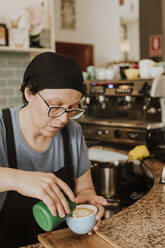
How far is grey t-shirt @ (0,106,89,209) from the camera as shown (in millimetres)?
1351

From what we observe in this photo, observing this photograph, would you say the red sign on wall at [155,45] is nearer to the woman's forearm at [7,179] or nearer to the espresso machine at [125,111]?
the espresso machine at [125,111]

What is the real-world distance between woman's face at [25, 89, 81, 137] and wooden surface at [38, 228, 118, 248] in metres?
0.39

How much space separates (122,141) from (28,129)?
2.13 metres

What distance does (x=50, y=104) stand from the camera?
118cm

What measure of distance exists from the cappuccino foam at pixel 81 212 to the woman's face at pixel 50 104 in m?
0.34

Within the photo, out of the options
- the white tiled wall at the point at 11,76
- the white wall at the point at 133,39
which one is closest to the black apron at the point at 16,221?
the white tiled wall at the point at 11,76

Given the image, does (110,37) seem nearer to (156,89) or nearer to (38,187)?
(156,89)

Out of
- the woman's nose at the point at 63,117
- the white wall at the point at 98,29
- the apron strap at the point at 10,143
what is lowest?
the apron strap at the point at 10,143

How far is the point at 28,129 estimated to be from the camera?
138cm

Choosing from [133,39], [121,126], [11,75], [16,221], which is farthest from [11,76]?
[133,39]

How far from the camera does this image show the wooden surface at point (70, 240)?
3.38 ft

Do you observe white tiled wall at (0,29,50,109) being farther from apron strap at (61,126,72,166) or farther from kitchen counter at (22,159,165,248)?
kitchen counter at (22,159,165,248)

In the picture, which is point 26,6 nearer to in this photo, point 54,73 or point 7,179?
point 54,73

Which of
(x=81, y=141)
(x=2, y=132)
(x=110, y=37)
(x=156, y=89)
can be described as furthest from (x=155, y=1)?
(x=2, y=132)
